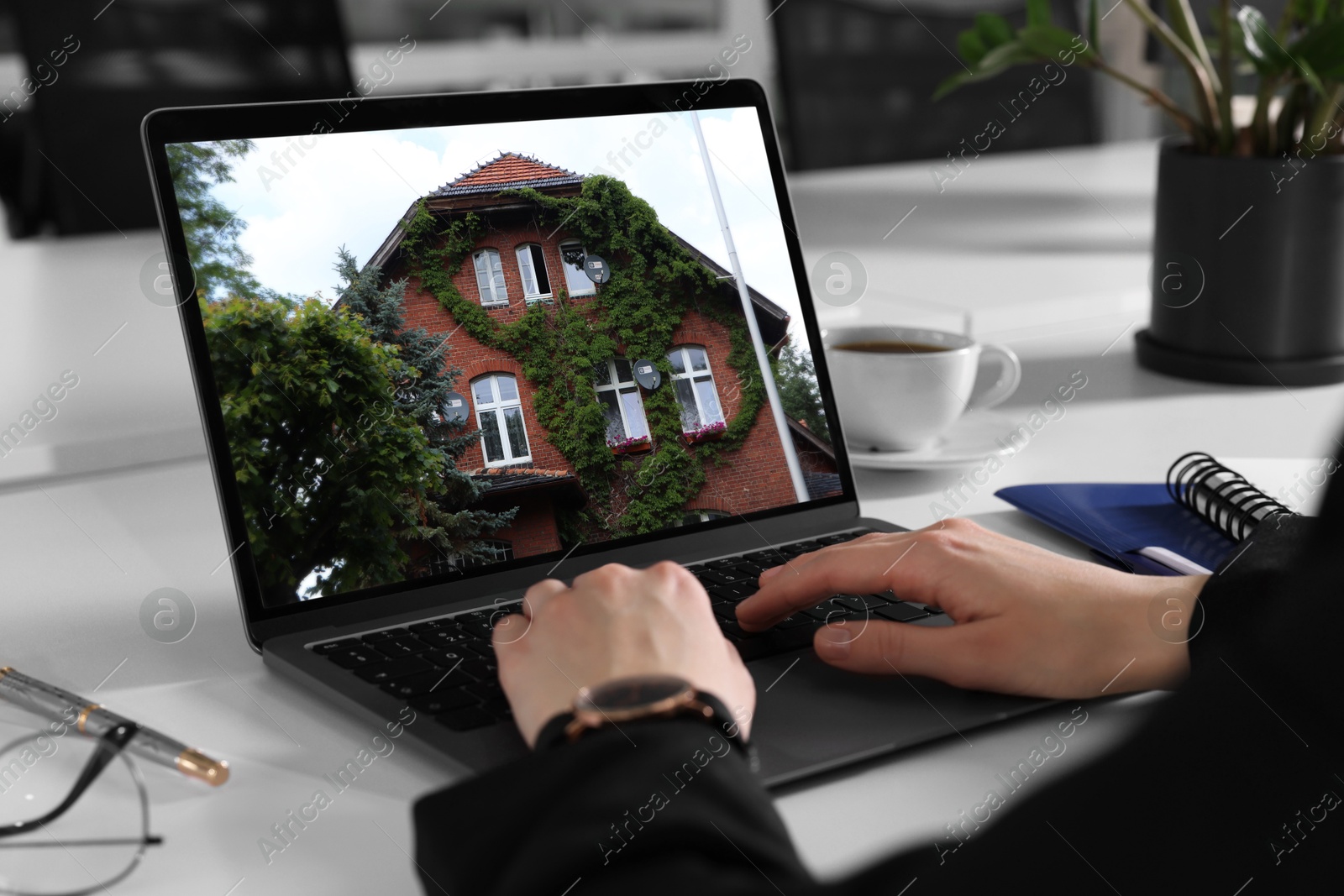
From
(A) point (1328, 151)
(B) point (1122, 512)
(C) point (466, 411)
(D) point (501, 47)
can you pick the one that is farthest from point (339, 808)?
(D) point (501, 47)

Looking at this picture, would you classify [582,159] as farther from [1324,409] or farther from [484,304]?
[1324,409]

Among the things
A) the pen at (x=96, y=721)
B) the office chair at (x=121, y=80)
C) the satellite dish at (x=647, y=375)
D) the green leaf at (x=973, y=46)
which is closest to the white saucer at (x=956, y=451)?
the satellite dish at (x=647, y=375)

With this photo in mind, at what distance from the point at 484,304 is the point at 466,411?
0.08 m

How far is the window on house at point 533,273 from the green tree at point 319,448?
11 centimetres

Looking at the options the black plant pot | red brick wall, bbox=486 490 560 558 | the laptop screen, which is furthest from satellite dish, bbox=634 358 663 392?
the black plant pot

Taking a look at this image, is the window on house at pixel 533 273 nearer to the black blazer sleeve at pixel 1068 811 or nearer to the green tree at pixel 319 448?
the green tree at pixel 319 448

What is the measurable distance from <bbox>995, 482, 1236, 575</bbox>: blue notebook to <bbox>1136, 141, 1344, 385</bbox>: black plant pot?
1.39 feet

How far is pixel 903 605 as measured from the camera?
2.18ft

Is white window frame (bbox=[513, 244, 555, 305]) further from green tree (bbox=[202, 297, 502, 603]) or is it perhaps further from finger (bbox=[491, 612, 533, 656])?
finger (bbox=[491, 612, 533, 656])

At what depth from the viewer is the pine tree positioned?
70 cm

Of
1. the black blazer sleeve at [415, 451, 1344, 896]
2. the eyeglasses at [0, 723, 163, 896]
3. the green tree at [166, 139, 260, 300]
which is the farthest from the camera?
the green tree at [166, 139, 260, 300]

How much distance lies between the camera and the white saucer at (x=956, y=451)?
0.95m

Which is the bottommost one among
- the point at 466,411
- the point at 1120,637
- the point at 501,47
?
the point at 1120,637

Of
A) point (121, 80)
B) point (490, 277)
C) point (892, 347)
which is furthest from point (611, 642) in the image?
point (121, 80)
